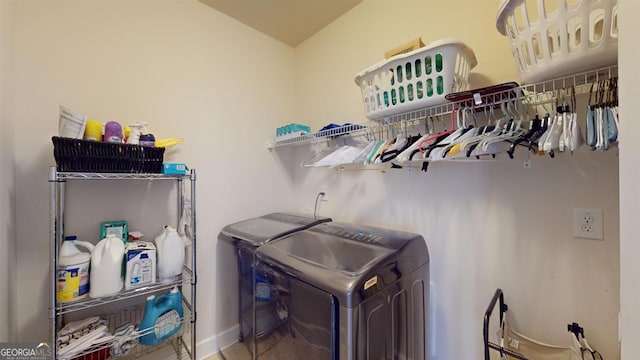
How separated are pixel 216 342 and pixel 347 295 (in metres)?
1.52

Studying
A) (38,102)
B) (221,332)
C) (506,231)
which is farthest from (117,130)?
(506,231)

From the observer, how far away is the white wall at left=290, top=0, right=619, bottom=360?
977 millimetres

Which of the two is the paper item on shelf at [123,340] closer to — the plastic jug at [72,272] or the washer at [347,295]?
the plastic jug at [72,272]

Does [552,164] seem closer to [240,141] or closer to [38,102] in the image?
[240,141]

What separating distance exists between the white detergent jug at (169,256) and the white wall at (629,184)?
5.46 feet

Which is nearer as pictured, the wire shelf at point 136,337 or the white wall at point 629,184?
the white wall at point 629,184

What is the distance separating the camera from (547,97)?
103 centimetres

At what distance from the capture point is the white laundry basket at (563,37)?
2.35ft

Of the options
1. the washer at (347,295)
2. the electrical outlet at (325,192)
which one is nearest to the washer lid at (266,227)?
the washer at (347,295)

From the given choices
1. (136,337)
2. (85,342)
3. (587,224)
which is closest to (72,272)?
(85,342)

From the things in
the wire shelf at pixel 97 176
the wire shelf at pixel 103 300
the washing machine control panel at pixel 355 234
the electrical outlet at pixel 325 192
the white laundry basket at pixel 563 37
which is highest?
the white laundry basket at pixel 563 37

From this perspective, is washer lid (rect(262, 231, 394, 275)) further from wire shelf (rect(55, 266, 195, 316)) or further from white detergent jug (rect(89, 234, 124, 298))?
white detergent jug (rect(89, 234, 124, 298))

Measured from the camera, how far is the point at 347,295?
0.91 m

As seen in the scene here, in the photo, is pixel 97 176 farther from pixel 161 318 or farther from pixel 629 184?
pixel 629 184
